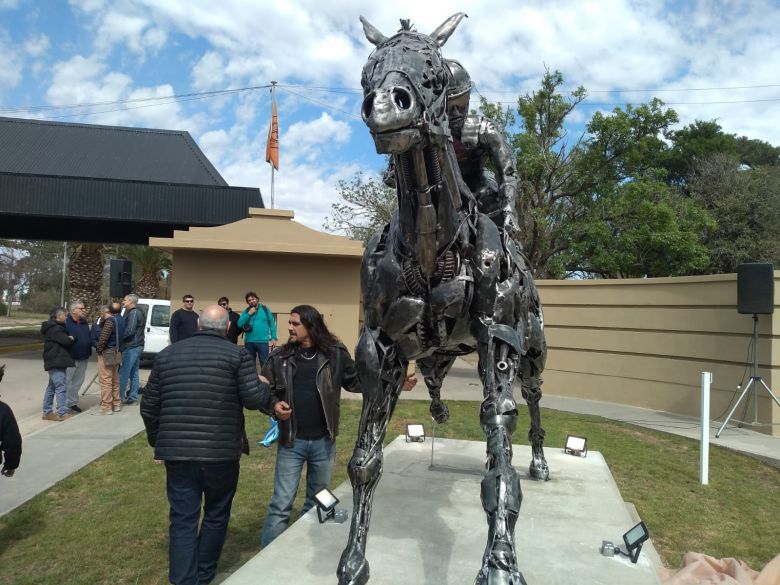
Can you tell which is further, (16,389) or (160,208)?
(160,208)

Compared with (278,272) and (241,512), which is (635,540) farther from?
(278,272)

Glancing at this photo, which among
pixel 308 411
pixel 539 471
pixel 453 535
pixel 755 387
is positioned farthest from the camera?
pixel 755 387

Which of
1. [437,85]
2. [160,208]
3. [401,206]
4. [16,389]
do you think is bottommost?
[16,389]

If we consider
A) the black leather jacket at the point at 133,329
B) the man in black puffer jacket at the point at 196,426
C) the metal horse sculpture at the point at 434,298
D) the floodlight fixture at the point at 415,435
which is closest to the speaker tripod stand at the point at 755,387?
the floodlight fixture at the point at 415,435

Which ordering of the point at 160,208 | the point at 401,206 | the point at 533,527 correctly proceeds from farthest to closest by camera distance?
the point at 160,208
the point at 533,527
the point at 401,206

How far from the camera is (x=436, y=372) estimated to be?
487cm

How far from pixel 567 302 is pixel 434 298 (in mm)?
12277

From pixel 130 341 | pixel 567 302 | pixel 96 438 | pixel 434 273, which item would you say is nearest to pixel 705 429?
pixel 434 273

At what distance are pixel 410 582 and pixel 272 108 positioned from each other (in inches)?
699

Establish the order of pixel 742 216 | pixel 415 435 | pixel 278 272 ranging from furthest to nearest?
pixel 742 216, pixel 278 272, pixel 415 435

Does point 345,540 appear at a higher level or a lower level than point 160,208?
lower

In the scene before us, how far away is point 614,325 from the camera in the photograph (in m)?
13.9

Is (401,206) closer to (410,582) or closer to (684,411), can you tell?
(410,582)

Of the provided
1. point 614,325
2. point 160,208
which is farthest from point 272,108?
point 614,325
